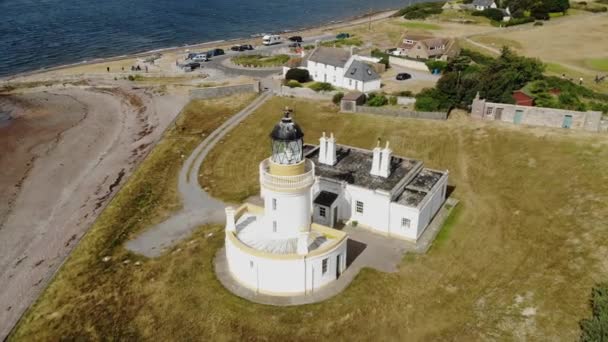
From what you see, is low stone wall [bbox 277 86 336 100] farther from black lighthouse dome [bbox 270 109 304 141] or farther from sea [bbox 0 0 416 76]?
sea [bbox 0 0 416 76]

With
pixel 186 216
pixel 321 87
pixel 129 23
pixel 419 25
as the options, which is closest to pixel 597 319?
pixel 186 216

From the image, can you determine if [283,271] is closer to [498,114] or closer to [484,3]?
[498,114]

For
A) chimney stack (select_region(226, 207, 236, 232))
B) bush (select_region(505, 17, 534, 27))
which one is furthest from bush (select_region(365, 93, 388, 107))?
bush (select_region(505, 17, 534, 27))

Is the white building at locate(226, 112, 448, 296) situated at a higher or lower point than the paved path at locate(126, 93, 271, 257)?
higher

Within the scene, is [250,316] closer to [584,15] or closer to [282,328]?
[282,328]

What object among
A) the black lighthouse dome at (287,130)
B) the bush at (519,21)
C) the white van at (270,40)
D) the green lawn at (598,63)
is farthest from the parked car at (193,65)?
the bush at (519,21)
